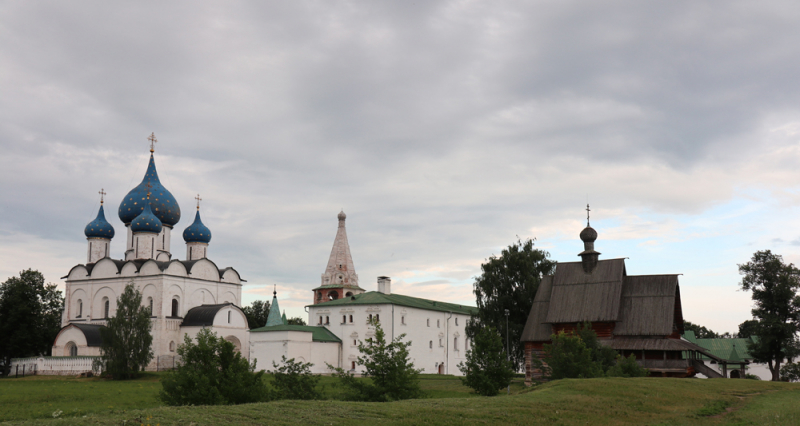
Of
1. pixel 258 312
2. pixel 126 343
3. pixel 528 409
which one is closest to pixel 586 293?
pixel 528 409

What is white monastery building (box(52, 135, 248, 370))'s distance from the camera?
49062mm

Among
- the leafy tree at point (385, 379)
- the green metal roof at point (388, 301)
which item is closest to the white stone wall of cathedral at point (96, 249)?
the green metal roof at point (388, 301)

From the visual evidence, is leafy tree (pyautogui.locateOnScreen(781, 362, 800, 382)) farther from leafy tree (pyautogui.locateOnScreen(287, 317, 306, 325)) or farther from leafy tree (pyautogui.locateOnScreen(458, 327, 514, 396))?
leafy tree (pyautogui.locateOnScreen(287, 317, 306, 325))

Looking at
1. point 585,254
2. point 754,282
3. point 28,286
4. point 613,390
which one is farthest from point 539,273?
point 28,286

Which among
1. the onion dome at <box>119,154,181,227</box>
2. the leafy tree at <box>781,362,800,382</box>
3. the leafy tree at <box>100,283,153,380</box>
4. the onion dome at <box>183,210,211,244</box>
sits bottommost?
the leafy tree at <box>781,362,800,382</box>

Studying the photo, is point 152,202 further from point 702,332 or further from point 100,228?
point 702,332

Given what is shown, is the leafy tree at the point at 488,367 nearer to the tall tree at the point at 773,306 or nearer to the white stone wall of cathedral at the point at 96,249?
the tall tree at the point at 773,306

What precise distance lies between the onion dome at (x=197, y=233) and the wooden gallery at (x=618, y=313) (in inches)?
1324

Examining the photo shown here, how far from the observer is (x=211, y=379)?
14.7 meters

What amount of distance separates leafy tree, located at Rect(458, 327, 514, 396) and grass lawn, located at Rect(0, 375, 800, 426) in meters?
1.90

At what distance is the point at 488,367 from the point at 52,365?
37.1 m

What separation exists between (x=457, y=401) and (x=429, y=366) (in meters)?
40.5

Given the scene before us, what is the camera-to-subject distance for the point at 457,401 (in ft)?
52.6

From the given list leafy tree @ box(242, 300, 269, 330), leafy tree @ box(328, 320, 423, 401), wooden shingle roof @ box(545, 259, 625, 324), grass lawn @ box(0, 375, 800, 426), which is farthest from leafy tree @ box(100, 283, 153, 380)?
leafy tree @ box(242, 300, 269, 330)
